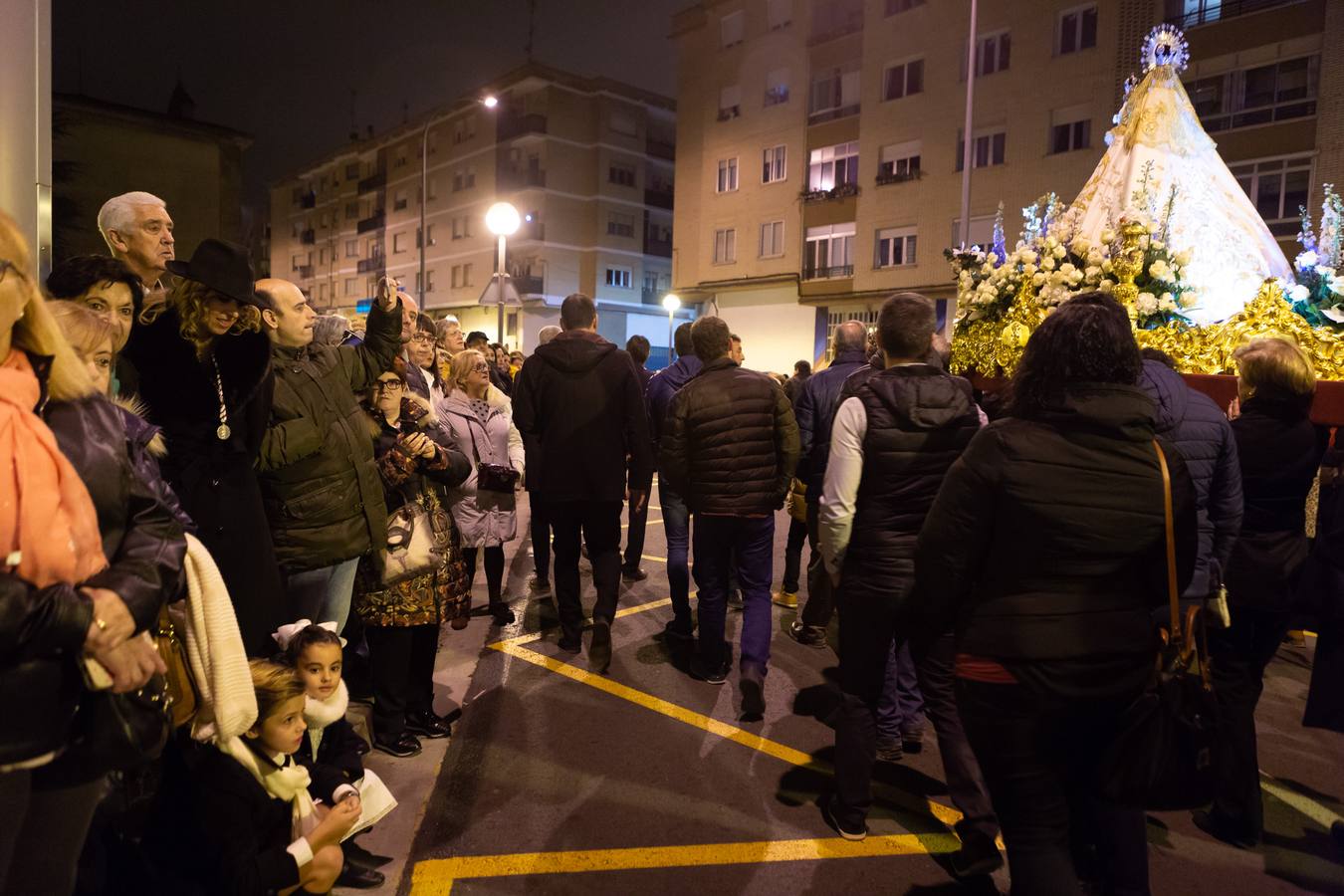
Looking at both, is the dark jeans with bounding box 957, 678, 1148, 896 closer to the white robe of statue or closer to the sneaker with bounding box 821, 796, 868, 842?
the sneaker with bounding box 821, 796, 868, 842

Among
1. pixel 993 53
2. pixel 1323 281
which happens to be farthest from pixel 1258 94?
pixel 1323 281

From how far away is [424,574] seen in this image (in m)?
4.18

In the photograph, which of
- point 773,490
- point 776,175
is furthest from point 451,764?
point 776,175

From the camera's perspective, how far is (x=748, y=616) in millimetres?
5016

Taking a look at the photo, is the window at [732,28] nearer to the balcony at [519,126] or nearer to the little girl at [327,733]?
the balcony at [519,126]

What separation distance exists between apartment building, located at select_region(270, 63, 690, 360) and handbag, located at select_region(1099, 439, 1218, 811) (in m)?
41.4

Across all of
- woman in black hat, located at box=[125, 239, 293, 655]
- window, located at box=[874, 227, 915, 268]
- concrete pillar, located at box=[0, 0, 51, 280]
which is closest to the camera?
woman in black hat, located at box=[125, 239, 293, 655]

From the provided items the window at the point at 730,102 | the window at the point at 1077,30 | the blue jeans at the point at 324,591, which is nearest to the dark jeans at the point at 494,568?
the blue jeans at the point at 324,591

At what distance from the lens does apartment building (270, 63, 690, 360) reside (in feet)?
142

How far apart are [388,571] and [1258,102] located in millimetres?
23804

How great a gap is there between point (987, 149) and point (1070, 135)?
7.79 ft

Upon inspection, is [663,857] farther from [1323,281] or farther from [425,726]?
[1323,281]

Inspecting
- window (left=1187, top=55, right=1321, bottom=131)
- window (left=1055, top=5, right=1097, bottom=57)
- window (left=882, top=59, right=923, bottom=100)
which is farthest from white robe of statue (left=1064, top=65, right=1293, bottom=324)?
window (left=882, top=59, right=923, bottom=100)

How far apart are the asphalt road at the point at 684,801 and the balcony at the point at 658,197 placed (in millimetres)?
43203
